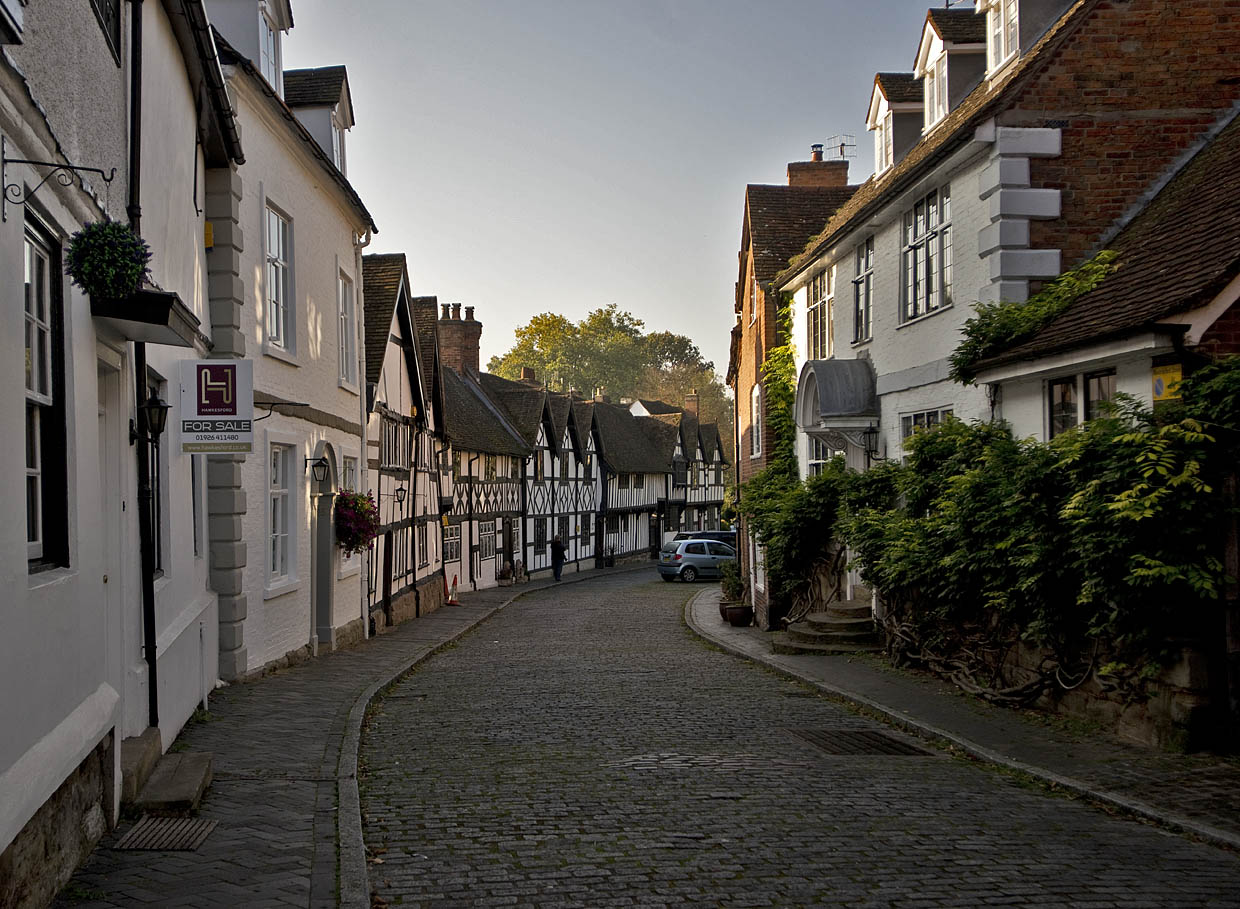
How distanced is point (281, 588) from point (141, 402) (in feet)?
22.5

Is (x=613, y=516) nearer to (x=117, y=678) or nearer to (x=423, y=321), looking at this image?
(x=423, y=321)

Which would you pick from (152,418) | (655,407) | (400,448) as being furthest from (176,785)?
(655,407)

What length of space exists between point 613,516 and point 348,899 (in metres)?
51.5

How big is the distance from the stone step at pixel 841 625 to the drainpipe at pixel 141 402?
11.7 metres

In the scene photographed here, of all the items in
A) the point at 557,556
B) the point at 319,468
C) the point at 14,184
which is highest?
the point at 14,184

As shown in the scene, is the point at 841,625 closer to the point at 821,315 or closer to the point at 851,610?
the point at 851,610

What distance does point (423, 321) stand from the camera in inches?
1180

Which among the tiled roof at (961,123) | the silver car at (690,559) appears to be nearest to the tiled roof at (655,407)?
the silver car at (690,559)

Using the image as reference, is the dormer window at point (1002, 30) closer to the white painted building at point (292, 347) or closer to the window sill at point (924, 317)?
the window sill at point (924, 317)

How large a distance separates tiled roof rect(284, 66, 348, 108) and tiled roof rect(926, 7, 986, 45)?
9639 millimetres

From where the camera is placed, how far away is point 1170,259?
10617mm

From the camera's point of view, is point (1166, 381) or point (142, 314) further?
point (1166, 381)

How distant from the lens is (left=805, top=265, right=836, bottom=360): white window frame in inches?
810

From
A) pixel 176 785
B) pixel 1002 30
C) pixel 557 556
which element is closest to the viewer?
pixel 176 785
